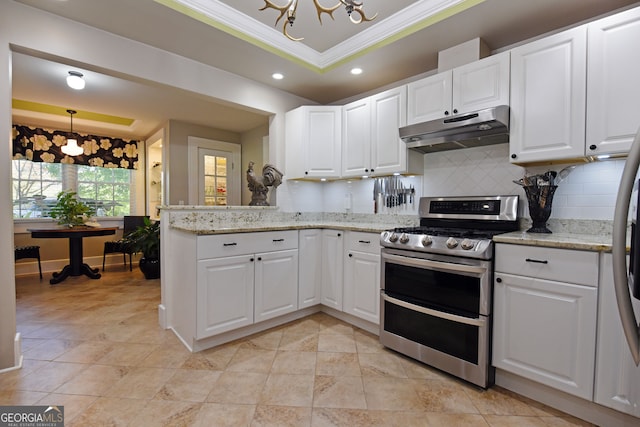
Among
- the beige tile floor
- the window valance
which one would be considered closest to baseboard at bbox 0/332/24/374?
the beige tile floor

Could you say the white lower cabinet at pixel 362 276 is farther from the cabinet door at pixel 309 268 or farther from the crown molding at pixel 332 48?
the crown molding at pixel 332 48

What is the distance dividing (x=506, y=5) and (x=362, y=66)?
118 cm

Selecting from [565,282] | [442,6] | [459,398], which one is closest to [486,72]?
[442,6]

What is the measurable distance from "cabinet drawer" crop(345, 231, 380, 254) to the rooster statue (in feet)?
3.51

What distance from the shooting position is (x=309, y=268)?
2.81 metres

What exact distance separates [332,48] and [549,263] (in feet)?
7.88

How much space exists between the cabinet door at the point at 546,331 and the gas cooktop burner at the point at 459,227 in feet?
0.79

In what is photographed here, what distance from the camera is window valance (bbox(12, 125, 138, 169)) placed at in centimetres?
452

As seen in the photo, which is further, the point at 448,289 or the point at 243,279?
the point at 243,279

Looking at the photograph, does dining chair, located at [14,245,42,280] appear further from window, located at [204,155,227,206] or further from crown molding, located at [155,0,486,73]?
crown molding, located at [155,0,486,73]

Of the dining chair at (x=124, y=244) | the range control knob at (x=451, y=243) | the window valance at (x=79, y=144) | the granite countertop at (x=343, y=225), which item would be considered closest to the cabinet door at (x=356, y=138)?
the granite countertop at (x=343, y=225)

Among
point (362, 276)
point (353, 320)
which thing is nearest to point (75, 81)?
point (362, 276)

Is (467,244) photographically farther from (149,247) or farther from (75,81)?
(149,247)

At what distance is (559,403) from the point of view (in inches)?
62.7
